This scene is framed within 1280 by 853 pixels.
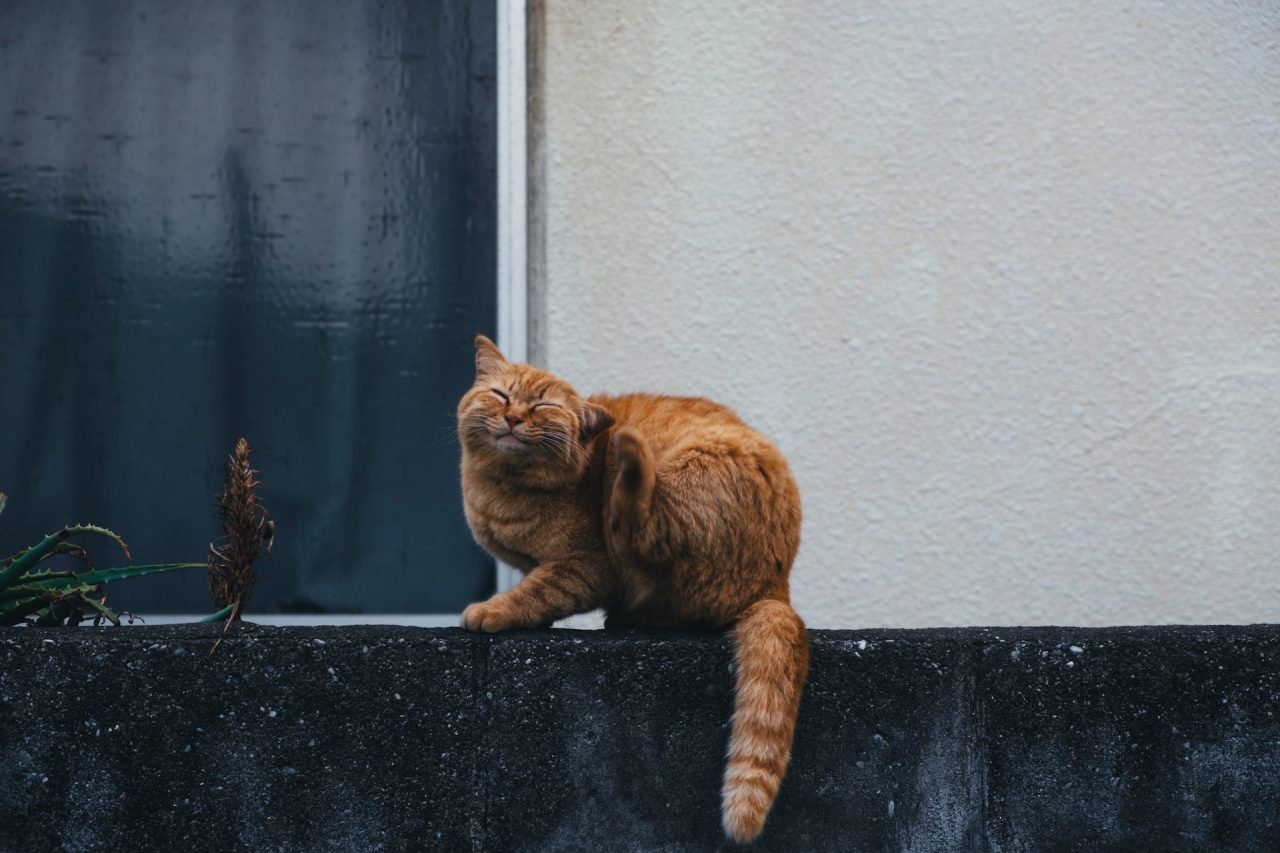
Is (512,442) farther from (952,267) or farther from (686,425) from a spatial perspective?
(952,267)

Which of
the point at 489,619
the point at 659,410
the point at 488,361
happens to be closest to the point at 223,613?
the point at 489,619

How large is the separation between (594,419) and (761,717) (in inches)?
25.0

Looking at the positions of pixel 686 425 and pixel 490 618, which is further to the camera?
pixel 686 425

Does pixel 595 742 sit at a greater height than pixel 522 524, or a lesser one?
lesser

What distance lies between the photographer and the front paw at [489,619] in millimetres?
2033

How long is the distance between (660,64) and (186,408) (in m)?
1.54

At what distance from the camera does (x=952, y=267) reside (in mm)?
3070

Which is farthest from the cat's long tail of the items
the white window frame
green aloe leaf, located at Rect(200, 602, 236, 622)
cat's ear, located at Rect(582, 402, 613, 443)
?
the white window frame

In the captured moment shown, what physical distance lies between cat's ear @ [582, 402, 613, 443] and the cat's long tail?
0.48 m

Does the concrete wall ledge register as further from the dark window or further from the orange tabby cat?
the dark window

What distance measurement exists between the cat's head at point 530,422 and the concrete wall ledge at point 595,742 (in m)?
0.35

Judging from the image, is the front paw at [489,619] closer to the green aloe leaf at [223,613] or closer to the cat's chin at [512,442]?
the cat's chin at [512,442]

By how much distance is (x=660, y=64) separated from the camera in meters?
3.11

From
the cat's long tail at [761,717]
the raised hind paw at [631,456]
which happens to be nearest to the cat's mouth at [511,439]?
the raised hind paw at [631,456]
